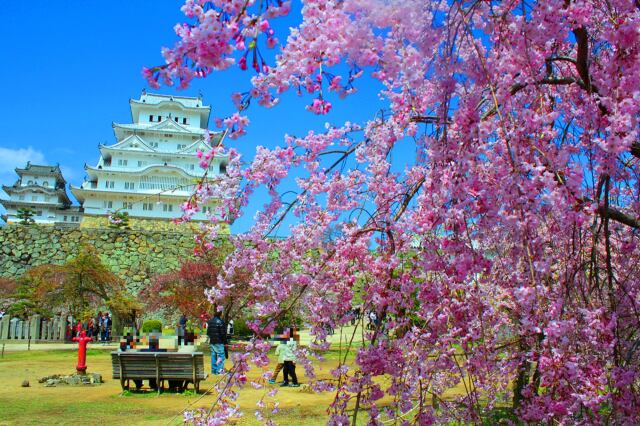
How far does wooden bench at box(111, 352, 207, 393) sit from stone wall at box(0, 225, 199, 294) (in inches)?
790

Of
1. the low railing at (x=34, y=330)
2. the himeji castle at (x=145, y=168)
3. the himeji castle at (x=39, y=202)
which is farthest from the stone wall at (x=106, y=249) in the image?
the himeji castle at (x=39, y=202)

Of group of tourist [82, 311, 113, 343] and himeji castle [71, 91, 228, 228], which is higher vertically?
himeji castle [71, 91, 228, 228]

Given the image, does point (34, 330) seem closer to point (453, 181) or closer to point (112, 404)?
point (112, 404)

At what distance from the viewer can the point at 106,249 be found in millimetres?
30281

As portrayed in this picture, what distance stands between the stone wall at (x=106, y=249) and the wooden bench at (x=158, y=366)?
790 inches

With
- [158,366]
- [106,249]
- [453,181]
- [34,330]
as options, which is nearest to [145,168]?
[106,249]

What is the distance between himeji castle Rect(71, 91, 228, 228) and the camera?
129 ft

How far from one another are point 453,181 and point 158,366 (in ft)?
23.4

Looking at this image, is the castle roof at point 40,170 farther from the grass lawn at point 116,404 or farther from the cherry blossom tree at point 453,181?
the cherry blossom tree at point 453,181

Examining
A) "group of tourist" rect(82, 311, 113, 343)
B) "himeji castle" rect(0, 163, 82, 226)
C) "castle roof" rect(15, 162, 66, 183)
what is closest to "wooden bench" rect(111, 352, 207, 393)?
"group of tourist" rect(82, 311, 113, 343)

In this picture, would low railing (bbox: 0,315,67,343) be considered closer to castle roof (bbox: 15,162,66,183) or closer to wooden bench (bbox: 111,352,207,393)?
wooden bench (bbox: 111,352,207,393)

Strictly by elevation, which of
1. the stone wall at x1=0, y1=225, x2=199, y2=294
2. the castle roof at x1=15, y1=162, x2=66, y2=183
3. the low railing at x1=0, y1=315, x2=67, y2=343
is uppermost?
the castle roof at x1=15, y1=162, x2=66, y2=183

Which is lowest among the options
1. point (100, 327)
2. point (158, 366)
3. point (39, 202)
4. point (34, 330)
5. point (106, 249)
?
point (158, 366)

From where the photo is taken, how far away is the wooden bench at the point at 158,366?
873cm
